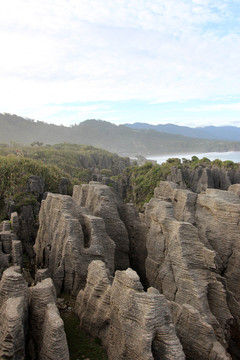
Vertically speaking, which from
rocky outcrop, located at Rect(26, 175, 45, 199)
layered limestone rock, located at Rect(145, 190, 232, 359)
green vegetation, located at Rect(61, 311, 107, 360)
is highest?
rocky outcrop, located at Rect(26, 175, 45, 199)

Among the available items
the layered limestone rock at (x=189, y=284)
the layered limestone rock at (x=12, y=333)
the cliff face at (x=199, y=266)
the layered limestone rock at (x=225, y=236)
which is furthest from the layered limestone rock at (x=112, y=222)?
the layered limestone rock at (x=12, y=333)

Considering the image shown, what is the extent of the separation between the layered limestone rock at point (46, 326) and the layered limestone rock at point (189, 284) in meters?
4.78

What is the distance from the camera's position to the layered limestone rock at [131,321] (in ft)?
31.4

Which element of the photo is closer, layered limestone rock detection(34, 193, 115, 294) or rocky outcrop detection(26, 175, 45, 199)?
layered limestone rock detection(34, 193, 115, 294)

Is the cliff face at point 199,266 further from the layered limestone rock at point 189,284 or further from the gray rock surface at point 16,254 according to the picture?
the gray rock surface at point 16,254

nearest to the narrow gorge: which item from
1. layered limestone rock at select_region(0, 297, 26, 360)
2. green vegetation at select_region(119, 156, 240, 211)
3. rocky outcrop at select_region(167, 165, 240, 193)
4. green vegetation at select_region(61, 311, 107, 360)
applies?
layered limestone rock at select_region(0, 297, 26, 360)

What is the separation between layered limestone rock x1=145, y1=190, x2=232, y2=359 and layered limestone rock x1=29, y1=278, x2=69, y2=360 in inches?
188

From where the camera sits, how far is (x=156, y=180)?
5484 cm

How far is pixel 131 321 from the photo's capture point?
10.2m

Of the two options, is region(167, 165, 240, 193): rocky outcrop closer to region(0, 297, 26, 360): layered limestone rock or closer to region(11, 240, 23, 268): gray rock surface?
region(11, 240, 23, 268): gray rock surface

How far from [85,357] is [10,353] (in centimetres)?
321

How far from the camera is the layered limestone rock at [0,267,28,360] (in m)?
9.44

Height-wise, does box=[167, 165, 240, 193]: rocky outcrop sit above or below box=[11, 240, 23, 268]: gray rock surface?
above

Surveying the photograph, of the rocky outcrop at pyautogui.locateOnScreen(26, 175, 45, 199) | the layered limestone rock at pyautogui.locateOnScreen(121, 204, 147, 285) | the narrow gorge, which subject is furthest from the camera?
the rocky outcrop at pyautogui.locateOnScreen(26, 175, 45, 199)
